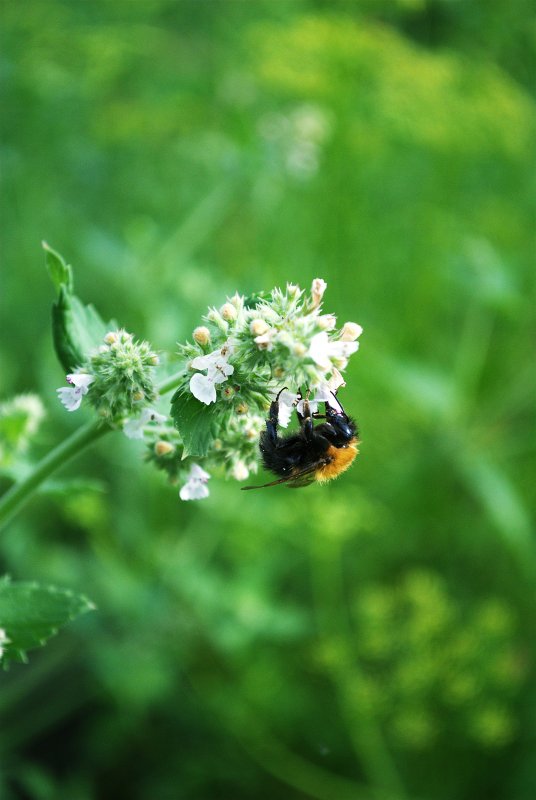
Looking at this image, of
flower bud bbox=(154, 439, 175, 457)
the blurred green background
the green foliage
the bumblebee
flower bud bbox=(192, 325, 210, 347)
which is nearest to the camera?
flower bud bbox=(192, 325, 210, 347)

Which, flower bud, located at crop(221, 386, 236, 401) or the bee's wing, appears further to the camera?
the bee's wing

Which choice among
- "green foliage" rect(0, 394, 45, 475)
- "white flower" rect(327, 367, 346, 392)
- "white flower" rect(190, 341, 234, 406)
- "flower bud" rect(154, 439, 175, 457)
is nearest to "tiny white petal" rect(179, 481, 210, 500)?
"flower bud" rect(154, 439, 175, 457)

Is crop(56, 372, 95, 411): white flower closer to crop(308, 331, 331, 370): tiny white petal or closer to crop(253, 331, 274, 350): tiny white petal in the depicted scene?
crop(253, 331, 274, 350): tiny white petal

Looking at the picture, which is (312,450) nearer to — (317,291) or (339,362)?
(339,362)

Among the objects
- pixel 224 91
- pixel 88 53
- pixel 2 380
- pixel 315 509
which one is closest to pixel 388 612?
pixel 315 509

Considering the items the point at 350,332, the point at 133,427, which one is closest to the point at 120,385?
the point at 133,427

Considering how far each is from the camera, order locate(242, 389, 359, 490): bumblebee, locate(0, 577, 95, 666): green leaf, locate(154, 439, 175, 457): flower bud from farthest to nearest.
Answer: locate(242, 389, 359, 490): bumblebee → locate(0, 577, 95, 666): green leaf → locate(154, 439, 175, 457): flower bud

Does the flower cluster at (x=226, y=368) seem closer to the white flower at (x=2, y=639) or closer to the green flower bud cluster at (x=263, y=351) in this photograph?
the green flower bud cluster at (x=263, y=351)
